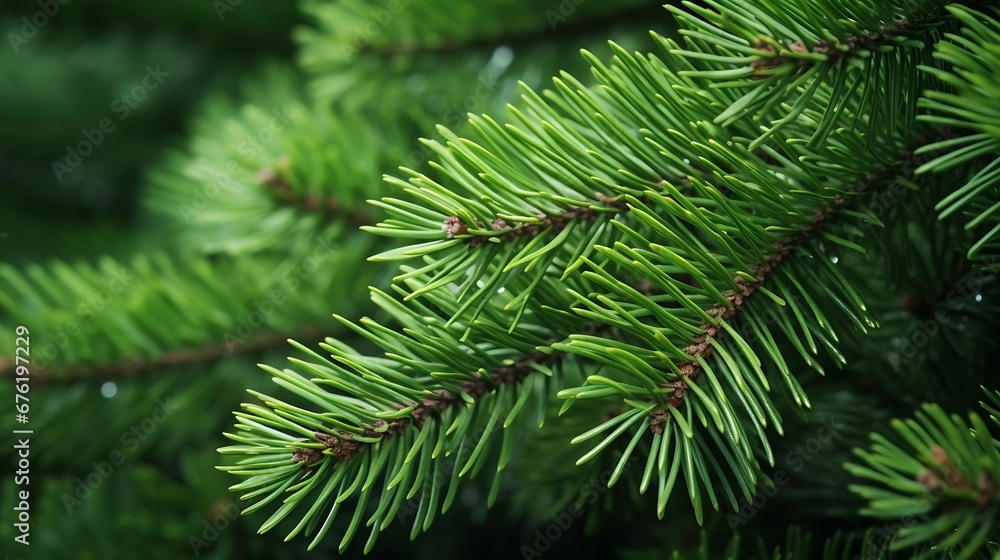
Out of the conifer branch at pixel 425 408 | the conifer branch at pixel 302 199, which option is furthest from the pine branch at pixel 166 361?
the conifer branch at pixel 425 408

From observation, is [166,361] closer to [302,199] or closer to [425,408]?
[302,199]

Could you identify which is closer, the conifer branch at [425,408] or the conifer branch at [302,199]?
the conifer branch at [425,408]

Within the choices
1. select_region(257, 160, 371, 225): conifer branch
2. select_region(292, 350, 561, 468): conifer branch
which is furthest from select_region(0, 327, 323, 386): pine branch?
select_region(292, 350, 561, 468): conifer branch

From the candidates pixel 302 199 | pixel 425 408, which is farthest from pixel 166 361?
pixel 425 408

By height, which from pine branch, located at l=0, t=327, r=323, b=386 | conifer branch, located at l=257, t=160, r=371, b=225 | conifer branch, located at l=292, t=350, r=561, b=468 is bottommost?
conifer branch, located at l=292, t=350, r=561, b=468

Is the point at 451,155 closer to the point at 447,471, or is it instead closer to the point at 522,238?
the point at 522,238

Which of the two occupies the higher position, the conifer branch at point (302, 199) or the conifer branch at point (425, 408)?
the conifer branch at point (302, 199)

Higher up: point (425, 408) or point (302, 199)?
point (302, 199)

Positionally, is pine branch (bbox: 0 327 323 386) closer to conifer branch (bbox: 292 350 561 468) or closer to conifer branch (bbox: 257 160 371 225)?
conifer branch (bbox: 257 160 371 225)

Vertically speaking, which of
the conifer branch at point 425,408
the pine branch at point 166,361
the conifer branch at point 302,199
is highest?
the conifer branch at point 302,199

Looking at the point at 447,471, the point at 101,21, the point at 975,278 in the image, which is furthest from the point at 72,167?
the point at 975,278

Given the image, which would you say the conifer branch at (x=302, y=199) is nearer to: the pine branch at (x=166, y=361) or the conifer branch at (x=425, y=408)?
the pine branch at (x=166, y=361)
